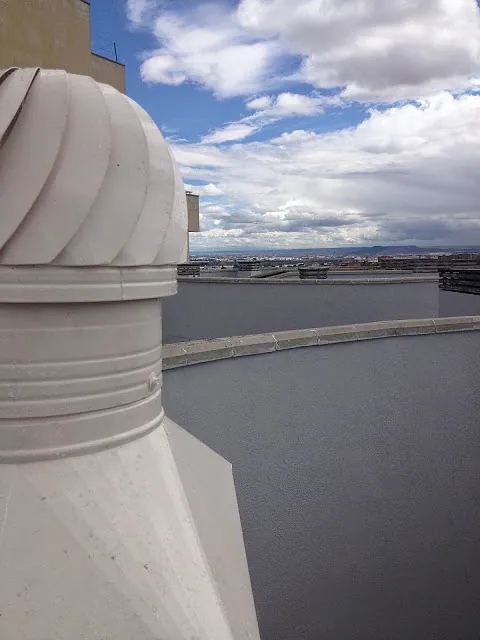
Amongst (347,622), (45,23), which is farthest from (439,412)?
(45,23)

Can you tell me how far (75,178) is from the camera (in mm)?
1351

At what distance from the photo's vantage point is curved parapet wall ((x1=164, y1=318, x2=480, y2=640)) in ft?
12.5

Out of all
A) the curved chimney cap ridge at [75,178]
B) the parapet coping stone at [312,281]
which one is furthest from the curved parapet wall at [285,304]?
the curved chimney cap ridge at [75,178]

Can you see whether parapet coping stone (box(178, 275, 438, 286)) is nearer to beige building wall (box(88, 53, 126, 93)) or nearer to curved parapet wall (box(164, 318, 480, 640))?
beige building wall (box(88, 53, 126, 93))

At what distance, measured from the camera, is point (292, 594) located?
13.2ft

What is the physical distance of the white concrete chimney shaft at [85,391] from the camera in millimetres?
1295

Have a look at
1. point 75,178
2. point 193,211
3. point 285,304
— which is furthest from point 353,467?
point 193,211

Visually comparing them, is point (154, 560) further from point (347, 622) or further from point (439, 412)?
point (439, 412)

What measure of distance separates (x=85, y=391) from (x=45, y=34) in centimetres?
470

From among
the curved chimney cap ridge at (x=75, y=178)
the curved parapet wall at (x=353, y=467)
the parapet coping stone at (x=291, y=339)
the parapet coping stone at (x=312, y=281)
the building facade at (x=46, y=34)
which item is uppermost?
the building facade at (x=46, y=34)

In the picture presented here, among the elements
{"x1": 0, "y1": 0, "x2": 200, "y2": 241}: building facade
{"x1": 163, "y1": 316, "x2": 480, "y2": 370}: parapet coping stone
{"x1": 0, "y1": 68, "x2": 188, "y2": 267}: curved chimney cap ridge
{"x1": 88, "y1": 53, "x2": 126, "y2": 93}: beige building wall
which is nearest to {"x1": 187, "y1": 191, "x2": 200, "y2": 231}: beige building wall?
{"x1": 88, "y1": 53, "x2": 126, "y2": 93}: beige building wall

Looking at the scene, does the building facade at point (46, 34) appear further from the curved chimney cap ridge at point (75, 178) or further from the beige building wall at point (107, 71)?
the curved chimney cap ridge at point (75, 178)

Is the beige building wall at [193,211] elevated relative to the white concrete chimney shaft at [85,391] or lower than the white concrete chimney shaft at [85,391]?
elevated

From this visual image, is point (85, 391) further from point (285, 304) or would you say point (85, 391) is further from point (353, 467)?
point (285, 304)
